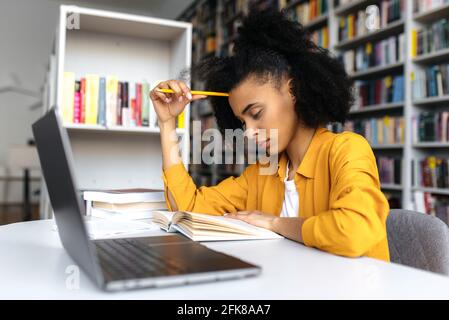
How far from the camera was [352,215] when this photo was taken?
2.52 ft

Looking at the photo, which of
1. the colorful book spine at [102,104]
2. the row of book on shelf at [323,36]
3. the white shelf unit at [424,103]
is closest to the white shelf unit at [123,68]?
the colorful book spine at [102,104]

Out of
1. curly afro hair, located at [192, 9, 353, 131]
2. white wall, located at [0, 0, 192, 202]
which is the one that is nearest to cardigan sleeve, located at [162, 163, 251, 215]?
curly afro hair, located at [192, 9, 353, 131]

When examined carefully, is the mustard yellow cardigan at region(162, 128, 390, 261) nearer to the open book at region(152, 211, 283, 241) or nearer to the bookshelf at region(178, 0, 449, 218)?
the open book at region(152, 211, 283, 241)

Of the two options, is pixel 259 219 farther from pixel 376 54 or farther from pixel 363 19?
pixel 363 19

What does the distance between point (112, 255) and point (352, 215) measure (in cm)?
41

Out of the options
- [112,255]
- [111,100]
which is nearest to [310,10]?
[111,100]

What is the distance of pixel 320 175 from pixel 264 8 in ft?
1.66

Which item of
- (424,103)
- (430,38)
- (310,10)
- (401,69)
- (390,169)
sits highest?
(310,10)

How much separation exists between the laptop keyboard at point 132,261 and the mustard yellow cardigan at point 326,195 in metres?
0.30

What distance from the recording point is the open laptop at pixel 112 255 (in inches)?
20.0

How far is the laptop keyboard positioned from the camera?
53 centimetres

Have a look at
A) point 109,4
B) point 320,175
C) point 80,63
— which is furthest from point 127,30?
point 109,4

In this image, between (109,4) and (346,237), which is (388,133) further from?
(109,4)
